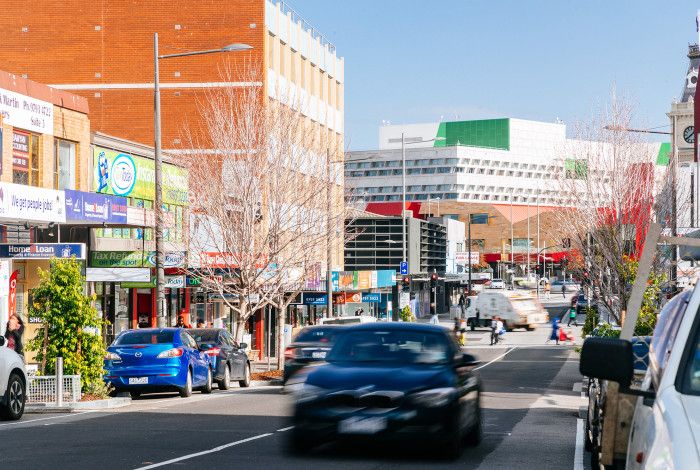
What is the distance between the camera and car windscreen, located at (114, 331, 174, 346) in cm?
2628

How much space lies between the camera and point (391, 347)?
14469 mm

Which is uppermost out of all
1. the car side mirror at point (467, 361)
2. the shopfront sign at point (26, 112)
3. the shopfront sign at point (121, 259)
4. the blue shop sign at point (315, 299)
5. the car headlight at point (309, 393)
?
the shopfront sign at point (26, 112)

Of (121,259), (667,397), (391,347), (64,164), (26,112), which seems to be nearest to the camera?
(667,397)

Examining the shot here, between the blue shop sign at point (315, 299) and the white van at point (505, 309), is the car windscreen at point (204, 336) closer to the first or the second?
the blue shop sign at point (315, 299)

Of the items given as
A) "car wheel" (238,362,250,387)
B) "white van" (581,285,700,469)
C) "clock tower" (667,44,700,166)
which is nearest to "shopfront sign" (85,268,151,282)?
"car wheel" (238,362,250,387)

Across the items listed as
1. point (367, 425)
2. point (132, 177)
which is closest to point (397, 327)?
point (367, 425)

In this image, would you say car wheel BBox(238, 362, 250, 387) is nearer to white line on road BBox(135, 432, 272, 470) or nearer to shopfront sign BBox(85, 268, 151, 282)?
shopfront sign BBox(85, 268, 151, 282)

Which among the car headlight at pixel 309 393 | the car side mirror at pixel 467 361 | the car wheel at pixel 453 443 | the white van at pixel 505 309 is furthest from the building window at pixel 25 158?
the white van at pixel 505 309

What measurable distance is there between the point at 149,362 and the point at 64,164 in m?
13.1

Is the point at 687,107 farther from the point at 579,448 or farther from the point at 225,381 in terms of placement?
the point at 579,448

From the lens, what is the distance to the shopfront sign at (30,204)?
29.7m

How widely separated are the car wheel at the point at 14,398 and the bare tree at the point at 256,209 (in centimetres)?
1712

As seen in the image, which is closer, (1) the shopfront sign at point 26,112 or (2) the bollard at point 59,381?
(2) the bollard at point 59,381

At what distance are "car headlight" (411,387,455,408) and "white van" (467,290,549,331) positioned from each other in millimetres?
69453
